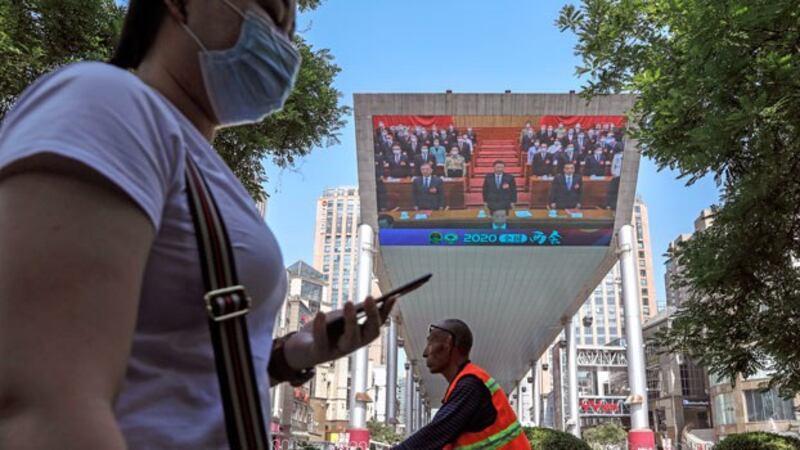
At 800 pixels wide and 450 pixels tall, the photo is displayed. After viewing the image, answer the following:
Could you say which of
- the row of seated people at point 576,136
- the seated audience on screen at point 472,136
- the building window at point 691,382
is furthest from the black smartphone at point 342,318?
the building window at point 691,382

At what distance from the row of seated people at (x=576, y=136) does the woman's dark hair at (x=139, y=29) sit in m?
20.5

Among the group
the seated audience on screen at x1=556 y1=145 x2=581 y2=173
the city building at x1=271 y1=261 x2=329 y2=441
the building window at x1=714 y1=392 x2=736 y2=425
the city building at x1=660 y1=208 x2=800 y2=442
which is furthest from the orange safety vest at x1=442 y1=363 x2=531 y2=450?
the building window at x1=714 y1=392 x2=736 y2=425

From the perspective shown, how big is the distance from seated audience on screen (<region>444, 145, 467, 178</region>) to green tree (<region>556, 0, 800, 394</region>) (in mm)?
12327

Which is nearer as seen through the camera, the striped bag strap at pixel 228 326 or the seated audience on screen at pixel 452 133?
the striped bag strap at pixel 228 326

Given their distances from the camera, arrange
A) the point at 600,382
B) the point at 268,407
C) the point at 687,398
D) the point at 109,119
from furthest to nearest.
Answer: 1. the point at 600,382
2. the point at 687,398
3. the point at 268,407
4. the point at 109,119

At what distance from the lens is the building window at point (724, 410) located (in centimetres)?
4658

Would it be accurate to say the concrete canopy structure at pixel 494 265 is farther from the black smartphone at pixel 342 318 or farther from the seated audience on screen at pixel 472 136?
the black smartphone at pixel 342 318

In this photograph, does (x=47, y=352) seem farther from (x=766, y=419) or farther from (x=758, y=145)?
(x=766, y=419)

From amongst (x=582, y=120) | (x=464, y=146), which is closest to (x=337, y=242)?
(x=464, y=146)

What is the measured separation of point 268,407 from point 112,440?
0.29 meters

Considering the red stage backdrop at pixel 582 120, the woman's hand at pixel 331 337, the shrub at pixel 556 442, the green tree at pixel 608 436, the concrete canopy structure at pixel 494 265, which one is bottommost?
the green tree at pixel 608 436

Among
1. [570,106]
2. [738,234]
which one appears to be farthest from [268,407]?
[570,106]

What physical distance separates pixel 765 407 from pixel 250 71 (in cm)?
5012

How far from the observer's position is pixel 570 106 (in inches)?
805
